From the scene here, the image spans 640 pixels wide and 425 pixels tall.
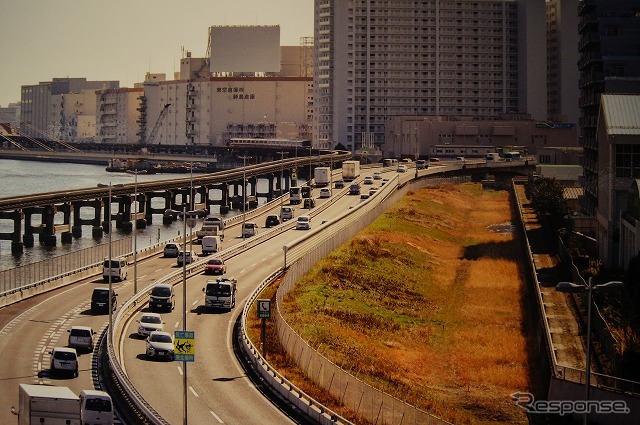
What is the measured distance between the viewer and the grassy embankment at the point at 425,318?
48344 millimetres

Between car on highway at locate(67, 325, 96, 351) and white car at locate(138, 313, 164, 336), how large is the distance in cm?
317

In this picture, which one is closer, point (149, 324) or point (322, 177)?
point (149, 324)

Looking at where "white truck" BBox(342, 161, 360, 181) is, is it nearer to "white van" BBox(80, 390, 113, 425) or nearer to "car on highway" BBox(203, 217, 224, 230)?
"car on highway" BBox(203, 217, 224, 230)

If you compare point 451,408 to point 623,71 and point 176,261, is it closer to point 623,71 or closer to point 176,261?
point 176,261

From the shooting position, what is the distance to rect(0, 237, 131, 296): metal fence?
217 ft

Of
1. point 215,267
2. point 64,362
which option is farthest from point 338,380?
point 215,267

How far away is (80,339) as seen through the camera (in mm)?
49344

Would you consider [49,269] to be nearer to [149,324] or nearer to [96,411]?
[149,324]

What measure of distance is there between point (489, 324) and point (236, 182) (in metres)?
122

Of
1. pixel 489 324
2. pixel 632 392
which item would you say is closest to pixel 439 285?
pixel 489 324

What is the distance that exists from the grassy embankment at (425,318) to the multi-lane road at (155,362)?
7.56 ft

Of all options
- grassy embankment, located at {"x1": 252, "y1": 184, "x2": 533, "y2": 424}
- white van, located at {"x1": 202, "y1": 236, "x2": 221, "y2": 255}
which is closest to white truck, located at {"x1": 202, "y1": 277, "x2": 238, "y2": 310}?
grassy embankment, located at {"x1": 252, "y1": 184, "x2": 533, "y2": 424}

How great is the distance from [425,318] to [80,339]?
23.9m

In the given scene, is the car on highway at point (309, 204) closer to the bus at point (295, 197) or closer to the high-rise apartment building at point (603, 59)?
the bus at point (295, 197)
